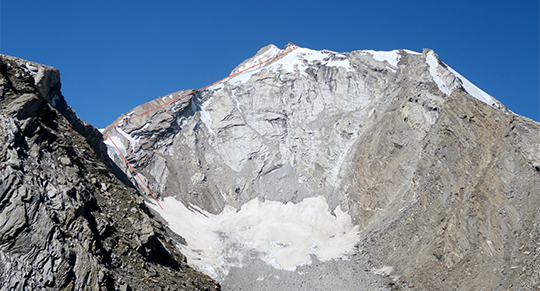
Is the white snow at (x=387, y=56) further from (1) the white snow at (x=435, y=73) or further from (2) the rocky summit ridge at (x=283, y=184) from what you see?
(1) the white snow at (x=435, y=73)

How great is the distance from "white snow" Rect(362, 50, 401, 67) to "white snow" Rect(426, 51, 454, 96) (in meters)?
7.44

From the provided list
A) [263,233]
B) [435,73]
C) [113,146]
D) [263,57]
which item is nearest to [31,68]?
[113,146]

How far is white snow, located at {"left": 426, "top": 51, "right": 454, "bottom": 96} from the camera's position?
55844 millimetres

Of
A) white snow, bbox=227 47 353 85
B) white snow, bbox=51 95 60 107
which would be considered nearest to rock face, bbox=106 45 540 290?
white snow, bbox=227 47 353 85

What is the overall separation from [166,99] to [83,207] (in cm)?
5888

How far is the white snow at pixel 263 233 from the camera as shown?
44.0 meters

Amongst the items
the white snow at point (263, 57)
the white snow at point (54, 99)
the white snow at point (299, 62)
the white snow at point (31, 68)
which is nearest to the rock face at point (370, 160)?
the white snow at point (299, 62)

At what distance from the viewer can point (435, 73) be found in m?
59.1

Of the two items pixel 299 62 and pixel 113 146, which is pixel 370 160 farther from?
pixel 113 146

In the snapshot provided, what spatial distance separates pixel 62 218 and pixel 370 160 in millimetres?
44718

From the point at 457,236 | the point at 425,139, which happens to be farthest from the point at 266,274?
the point at 425,139

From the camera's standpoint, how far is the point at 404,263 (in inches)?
1485

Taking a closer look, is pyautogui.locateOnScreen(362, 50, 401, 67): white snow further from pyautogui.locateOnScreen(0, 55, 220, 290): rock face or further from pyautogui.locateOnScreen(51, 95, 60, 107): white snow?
pyautogui.locateOnScreen(0, 55, 220, 290): rock face

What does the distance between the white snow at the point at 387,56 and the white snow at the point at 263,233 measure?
1185 inches
